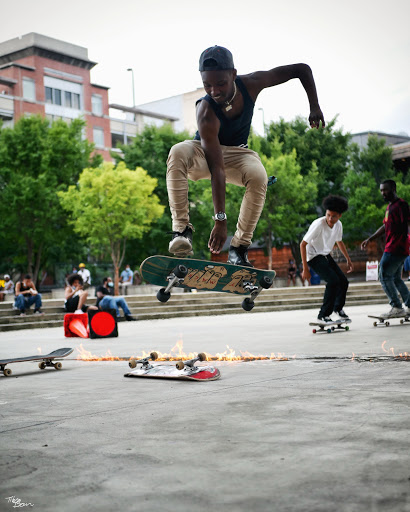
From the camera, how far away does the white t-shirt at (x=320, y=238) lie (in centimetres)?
945

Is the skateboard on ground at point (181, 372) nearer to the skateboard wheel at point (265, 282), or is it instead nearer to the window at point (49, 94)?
the skateboard wheel at point (265, 282)

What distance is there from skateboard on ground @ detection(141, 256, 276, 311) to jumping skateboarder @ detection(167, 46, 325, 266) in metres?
0.23

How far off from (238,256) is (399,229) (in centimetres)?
501

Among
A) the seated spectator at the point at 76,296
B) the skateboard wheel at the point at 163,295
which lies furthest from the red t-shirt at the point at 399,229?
the seated spectator at the point at 76,296

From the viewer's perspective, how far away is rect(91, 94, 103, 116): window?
53.4 metres

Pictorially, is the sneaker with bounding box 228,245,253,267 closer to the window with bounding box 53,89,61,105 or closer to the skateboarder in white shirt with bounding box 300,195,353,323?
the skateboarder in white shirt with bounding box 300,195,353,323

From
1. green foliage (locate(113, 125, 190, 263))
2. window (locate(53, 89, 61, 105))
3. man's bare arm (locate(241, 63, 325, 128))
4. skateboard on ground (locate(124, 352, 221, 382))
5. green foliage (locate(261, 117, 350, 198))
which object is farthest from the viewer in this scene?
window (locate(53, 89, 61, 105))

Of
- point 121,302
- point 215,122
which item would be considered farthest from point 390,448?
point 121,302

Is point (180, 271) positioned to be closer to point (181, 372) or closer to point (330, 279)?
point (181, 372)

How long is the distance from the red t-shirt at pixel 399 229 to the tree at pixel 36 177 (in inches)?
1055

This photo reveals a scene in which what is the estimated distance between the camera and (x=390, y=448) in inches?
108

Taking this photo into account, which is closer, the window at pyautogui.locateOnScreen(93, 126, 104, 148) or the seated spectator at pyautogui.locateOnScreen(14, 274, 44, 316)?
the seated spectator at pyautogui.locateOnScreen(14, 274, 44, 316)

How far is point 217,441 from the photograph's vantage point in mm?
3074

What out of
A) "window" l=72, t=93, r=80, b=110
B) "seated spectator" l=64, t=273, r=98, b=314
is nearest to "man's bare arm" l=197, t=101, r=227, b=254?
"seated spectator" l=64, t=273, r=98, b=314
